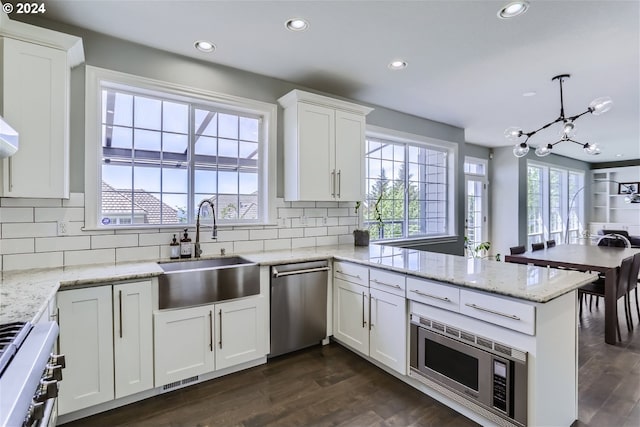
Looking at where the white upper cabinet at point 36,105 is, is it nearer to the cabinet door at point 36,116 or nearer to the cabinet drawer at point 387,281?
the cabinet door at point 36,116

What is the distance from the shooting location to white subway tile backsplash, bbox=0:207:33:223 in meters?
2.17

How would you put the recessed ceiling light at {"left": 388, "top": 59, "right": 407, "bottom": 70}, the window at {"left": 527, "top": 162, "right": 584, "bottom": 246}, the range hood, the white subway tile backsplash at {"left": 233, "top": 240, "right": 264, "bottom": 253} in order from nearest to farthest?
1. the range hood
2. the recessed ceiling light at {"left": 388, "top": 59, "right": 407, "bottom": 70}
3. the white subway tile backsplash at {"left": 233, "top": 240, "right": 264, "bottom": 253}
4. the window at {"left": 527, "top": 162, "right": 584, "bottom": 246}

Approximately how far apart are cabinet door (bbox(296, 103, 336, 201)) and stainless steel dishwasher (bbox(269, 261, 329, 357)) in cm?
76

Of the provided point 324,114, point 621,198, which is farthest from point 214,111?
point 621,198

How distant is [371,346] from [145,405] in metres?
1.67

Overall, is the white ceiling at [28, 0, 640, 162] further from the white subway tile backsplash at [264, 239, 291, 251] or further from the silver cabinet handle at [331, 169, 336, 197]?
the white subway tile backsplash at [264, 239, 291, 251]

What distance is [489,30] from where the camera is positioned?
2.40m

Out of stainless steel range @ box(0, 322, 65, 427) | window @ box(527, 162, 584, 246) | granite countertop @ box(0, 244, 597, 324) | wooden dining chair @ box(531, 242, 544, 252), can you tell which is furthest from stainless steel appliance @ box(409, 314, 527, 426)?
window @ box(527, 162, 584, 246)

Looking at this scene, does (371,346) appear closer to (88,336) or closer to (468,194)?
(88,336)

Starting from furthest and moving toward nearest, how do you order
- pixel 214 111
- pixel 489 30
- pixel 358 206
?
1. pixel 358 206
2. pixel 214 111
3. pixel 489 30

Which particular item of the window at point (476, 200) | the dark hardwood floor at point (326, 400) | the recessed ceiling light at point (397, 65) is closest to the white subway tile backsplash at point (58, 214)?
the dark hardwood floor at point (326, 400)

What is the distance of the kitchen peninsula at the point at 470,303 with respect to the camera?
1651 mm

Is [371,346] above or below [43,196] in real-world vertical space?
below

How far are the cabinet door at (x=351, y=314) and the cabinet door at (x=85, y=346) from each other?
177 cm
